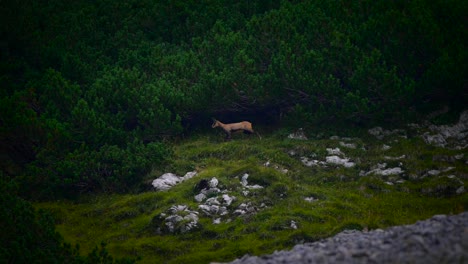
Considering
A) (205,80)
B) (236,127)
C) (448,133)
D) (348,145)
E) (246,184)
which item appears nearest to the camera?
(246,184)

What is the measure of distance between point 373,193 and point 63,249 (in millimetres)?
12716

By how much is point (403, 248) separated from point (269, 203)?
13.1 metres

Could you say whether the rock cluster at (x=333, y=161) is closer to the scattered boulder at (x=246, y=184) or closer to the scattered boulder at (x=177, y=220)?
the scattered boulder at (x=246, y=184)

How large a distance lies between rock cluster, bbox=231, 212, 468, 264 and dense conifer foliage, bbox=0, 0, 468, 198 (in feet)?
53.4

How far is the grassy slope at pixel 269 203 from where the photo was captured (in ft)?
78.0

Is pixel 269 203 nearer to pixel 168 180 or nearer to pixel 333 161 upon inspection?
pixel 333 161

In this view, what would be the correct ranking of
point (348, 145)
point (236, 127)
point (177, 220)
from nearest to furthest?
point (177, 220) < point (348, 145) < point (236, 127)

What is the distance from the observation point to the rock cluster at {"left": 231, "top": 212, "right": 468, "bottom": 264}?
41.6 ft

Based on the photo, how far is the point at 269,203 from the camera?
26328 millimetres

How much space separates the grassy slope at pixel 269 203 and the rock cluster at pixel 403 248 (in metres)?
7.39

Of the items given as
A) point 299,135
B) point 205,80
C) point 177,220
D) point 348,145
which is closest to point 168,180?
point 177,220

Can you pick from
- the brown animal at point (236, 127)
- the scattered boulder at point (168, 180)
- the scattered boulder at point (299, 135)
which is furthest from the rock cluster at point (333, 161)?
the scattered boulder at point (168, 180)

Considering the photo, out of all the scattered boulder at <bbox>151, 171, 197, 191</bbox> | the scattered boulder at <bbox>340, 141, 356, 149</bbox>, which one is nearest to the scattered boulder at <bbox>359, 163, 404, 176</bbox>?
the scattered boulder at <bbox>340, 141, 356, 149</bbox>

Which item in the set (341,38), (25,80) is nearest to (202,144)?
(341,38)
